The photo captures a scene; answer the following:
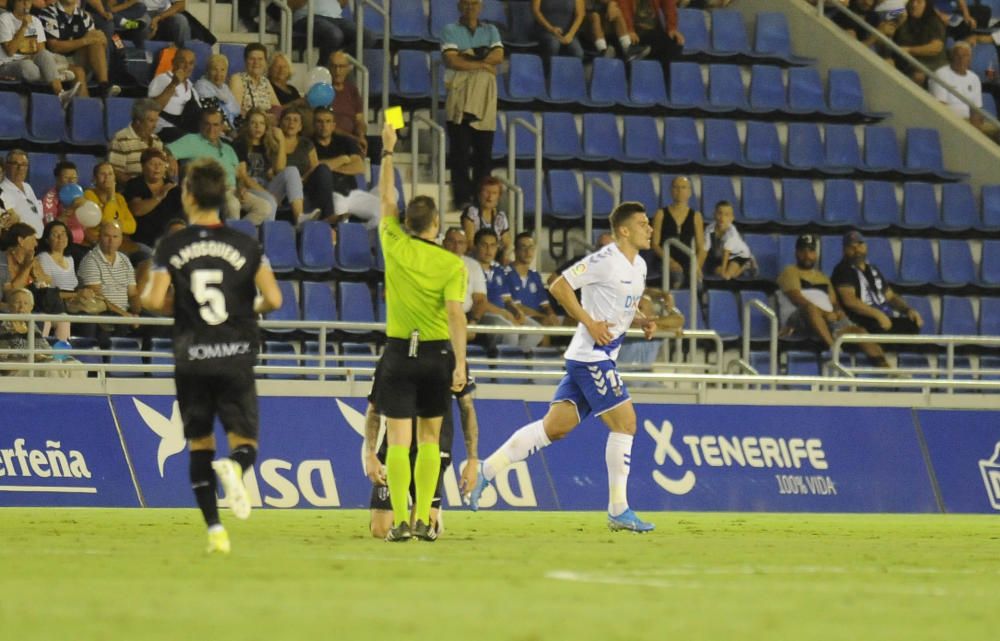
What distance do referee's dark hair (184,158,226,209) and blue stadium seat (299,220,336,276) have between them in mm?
10213

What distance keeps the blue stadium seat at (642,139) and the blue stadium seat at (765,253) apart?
1660mm

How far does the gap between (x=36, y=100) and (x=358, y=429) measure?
546 cm

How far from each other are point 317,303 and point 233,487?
34.4ft

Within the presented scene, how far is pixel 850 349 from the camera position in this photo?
2288 centimetres

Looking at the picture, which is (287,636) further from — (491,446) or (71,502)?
(491,446)

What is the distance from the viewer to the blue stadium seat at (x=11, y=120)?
66.3 ft

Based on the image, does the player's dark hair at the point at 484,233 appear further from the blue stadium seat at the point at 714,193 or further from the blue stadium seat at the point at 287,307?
the blue stadium seat at the point at 714,193

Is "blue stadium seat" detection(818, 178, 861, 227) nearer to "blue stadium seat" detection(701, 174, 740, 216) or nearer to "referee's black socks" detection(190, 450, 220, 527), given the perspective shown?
"blue stadium seat" detection(701, 174, 740, 216)

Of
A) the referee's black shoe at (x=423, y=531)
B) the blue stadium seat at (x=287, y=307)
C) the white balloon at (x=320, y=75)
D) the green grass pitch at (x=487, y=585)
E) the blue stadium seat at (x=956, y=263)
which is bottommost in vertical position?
the referee's black shoe at (x=423, y=531)

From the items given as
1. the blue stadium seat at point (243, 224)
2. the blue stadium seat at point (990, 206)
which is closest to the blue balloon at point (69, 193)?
the blue stadium seat at point (243, 224)

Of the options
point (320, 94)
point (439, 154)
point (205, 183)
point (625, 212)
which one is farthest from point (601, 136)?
point (205, 183)

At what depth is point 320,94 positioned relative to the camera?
2152 centimetres

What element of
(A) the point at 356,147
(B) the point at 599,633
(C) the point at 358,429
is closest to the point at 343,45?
(A) the point at 356,147

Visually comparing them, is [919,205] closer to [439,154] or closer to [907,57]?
[907,57]
